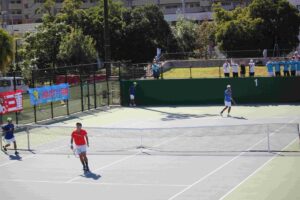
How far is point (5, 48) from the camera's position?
42.2 m

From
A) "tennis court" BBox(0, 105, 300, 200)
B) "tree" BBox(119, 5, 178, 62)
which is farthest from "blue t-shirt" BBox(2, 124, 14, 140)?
"tree" BBox(119, 5, 178, 62)

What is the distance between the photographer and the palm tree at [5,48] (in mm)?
41772

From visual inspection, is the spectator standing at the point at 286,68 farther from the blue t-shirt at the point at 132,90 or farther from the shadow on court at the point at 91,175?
the shadow on court at the point at 91,175

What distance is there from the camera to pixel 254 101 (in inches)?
1666

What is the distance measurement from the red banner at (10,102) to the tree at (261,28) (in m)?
27.8

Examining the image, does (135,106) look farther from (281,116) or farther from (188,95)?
(281,116)

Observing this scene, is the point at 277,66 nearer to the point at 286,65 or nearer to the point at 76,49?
the point at 286,65

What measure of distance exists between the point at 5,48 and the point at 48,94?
23.3 ft

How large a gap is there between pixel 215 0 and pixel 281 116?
67884 mm

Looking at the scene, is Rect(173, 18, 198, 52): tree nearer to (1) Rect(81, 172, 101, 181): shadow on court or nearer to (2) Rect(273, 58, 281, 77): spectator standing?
(2) Rect(273, 58, 281, 77): spectator standing

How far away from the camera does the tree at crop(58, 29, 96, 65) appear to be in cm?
6038

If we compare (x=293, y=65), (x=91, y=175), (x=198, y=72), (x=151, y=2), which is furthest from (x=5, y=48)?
(x=151, y=2)

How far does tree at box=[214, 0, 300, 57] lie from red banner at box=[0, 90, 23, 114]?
27.8 metres

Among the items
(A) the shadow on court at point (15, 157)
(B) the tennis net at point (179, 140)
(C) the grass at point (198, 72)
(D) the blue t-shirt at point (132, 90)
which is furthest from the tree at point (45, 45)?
(A) the shadow on court at point (15, 157)
